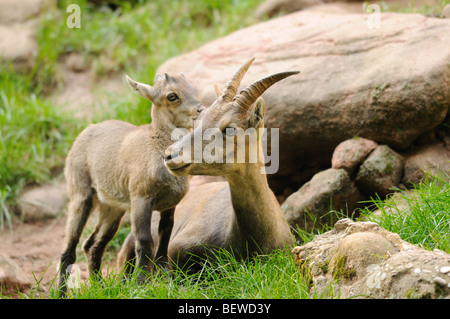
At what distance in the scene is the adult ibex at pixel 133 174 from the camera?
17.6 feet

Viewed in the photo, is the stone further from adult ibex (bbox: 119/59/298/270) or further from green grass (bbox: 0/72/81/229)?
adult ibex (bbox: 119/59/298/270)

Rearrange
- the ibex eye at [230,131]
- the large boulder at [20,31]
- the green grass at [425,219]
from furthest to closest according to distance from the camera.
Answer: the large boulder at [20,31], the ibex eye at [230,131], the green grass at [425,219]

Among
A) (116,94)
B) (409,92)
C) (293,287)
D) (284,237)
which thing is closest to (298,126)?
(409,92)

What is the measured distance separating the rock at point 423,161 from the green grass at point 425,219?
3.09ft

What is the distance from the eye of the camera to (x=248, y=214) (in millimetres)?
5227

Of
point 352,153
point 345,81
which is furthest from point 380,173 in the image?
point 345,81

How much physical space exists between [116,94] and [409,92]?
16.5 feet

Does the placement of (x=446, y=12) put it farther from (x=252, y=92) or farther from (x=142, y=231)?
(x=142, y=231)

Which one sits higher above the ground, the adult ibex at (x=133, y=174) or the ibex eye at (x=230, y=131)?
the ibex eye at (x=230, y=131)

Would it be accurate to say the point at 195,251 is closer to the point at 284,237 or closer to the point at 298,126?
the point at 284,237

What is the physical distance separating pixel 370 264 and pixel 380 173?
8.56 ft

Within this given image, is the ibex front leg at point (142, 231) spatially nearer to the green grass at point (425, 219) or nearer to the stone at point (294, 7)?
the green grass at point (425, 219)

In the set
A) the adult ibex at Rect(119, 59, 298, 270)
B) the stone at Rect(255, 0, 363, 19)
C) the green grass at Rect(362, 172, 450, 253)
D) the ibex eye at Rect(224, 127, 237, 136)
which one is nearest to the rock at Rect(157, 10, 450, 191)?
the green grass at Rect(362, 172, 450, 253)

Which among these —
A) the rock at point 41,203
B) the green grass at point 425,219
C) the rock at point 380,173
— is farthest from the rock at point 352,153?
the rock at point 41,203
